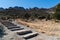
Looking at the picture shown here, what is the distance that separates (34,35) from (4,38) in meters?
1.76

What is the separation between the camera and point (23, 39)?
22.5ft

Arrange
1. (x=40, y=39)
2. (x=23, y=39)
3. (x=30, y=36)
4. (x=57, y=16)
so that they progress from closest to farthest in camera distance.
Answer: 1. (x=23, y=39)
2. (x=40, y=39)
3. (x=30, y=36)
4. (x=57, y=16)

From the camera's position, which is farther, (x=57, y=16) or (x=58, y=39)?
(x=57, y=16)

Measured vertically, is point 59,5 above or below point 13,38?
above

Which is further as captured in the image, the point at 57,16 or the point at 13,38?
the point at 57,16

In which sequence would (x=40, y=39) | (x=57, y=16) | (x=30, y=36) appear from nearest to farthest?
(x=40, y=39) < (x=30, y=36) < (x=57, y=16)

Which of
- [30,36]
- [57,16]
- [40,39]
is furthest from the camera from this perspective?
[57,16]

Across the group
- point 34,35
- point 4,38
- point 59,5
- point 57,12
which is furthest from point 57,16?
point 4,38

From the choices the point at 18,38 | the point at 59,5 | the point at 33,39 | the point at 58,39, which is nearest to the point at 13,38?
the point at 18,38

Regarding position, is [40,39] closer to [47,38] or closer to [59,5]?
[47,38]

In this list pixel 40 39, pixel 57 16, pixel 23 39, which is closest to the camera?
pixel 23 39

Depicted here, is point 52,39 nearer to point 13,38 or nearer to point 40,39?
point 40,39

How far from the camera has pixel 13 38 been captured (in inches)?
284

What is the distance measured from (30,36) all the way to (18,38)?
3.48ft
